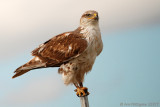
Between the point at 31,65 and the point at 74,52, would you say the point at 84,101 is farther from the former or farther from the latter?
the point at 31,65

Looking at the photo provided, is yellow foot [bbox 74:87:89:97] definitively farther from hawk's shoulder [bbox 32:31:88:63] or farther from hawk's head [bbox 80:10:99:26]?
hawk's head [bbox 80:10:99:26]

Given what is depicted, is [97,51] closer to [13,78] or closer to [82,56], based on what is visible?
[82,56]

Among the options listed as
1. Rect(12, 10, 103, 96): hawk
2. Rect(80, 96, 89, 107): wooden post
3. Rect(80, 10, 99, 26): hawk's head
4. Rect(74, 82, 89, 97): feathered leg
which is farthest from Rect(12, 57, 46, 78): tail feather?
Rect(80, 10, 99, 26): hawk's head

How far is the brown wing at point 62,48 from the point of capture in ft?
18.3

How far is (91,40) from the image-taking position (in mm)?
5660

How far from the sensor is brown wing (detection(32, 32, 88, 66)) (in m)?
5.57

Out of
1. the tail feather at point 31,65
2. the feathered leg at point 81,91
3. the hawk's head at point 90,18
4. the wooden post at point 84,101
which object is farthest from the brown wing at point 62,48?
the wooden post at point 84,101

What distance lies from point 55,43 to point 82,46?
722 mm

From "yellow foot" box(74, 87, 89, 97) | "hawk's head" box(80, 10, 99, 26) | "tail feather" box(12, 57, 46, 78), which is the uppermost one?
"hawk's head" box(80, 10, 99, 26)

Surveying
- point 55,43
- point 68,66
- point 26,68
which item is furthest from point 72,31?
point 26,68

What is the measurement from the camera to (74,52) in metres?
5.55

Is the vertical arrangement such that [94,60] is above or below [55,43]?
below

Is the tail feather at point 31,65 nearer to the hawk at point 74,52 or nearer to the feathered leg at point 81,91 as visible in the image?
the hawk at point 74,52

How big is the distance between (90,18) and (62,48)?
0.94m
